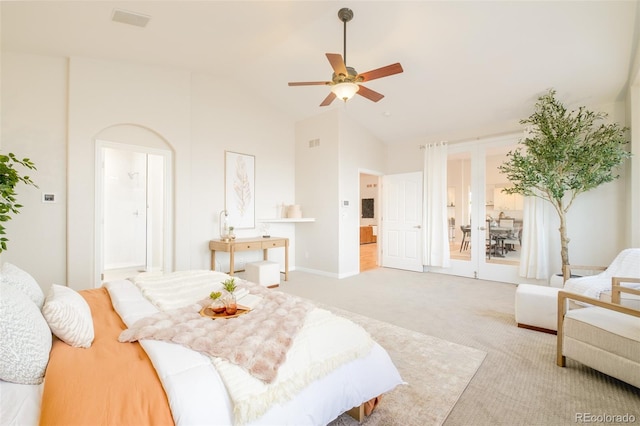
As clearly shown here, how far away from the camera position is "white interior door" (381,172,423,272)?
6.00 metres

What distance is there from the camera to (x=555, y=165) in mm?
3869

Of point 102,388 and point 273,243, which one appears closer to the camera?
point 102,388

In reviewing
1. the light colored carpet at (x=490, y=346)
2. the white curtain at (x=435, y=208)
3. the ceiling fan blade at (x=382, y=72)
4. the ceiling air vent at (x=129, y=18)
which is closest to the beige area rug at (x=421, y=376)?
the light colored carpet at (x=490, y=346)

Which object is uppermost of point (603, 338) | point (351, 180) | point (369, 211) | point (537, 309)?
point (351, 180)

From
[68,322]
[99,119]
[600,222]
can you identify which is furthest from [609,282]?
[99,119]

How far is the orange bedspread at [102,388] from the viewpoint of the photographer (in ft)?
3.14

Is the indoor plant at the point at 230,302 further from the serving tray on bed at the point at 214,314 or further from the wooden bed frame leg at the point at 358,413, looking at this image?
the wooden bed frame leg at the point at 358,413

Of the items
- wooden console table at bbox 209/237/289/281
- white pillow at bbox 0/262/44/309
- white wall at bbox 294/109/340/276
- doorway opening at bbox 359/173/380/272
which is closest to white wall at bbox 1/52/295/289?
wooden console table at bbox 209/237/289/281

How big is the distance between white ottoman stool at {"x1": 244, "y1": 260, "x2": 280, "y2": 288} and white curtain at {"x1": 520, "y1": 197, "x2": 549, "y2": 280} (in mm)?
4022

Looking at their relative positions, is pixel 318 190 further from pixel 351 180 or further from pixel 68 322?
pixel 68 322

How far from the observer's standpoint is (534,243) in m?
4.52

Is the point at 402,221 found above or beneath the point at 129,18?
beneath

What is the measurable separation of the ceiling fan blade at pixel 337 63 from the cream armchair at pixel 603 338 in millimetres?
2775

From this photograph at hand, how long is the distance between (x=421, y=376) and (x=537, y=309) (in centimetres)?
172
